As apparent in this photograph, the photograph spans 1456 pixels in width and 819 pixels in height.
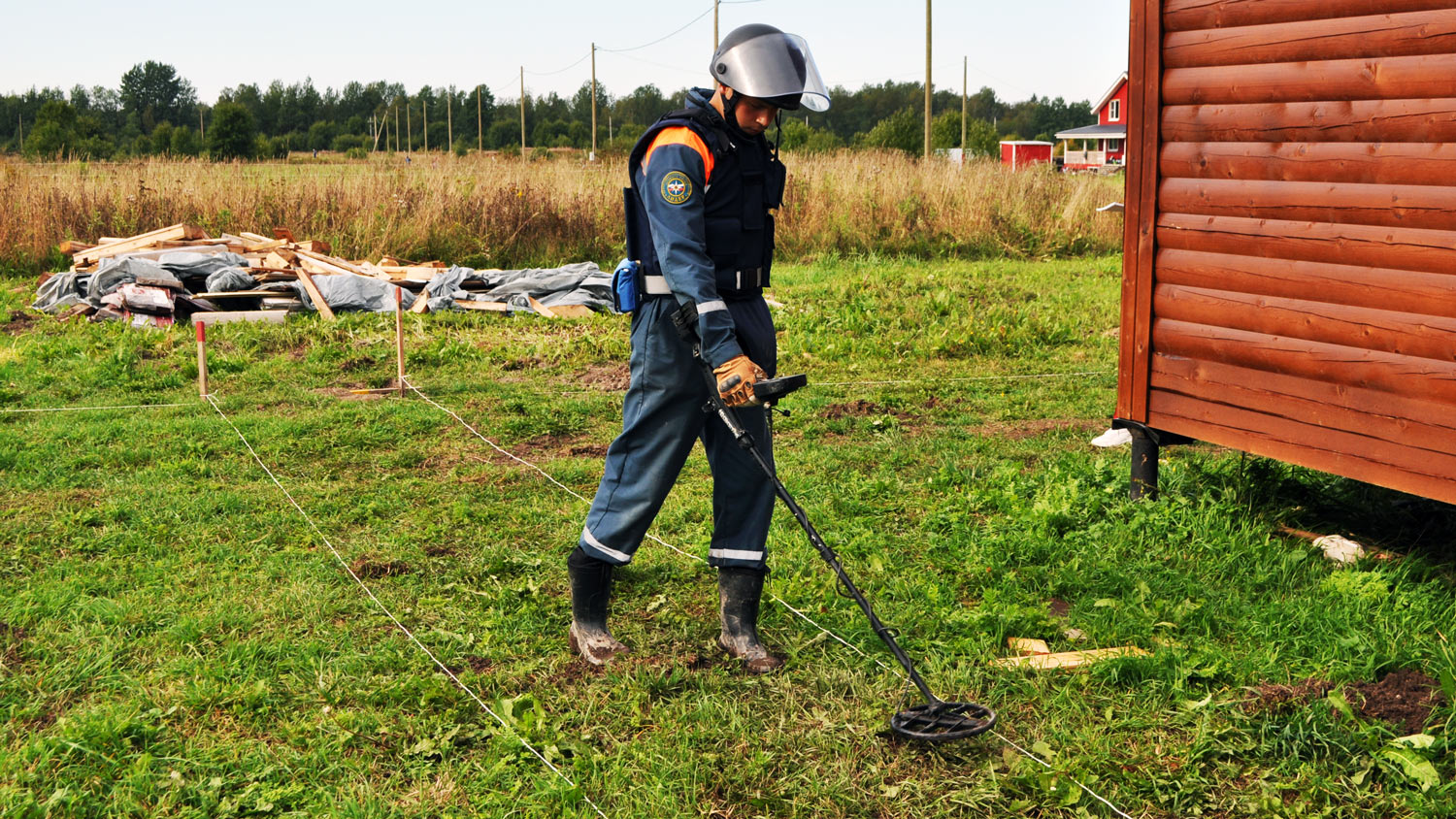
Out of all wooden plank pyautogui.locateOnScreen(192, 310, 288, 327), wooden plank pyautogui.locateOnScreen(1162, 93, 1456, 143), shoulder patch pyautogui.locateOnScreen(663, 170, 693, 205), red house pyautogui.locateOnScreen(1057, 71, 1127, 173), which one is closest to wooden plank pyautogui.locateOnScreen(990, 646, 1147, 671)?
shoulder patch pyautogui.locateOnScreen(663, 170, 693, 205)

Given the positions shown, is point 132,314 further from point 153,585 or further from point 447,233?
point 153,585

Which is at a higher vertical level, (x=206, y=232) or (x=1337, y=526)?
(x=206, y=232)

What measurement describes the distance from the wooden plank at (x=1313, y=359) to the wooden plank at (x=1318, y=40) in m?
1.19

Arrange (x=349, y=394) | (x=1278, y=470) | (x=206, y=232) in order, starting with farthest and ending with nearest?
(x=206, y=232) < (x=349, y=394) < (x=1278, y=470)

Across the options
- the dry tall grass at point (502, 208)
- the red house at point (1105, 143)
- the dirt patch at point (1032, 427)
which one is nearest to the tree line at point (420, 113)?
the red house at point (1105, 143)

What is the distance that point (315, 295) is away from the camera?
40.8ft

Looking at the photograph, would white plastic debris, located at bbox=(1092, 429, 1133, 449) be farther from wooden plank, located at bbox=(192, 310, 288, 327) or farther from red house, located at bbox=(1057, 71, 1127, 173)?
red house, located at bbox=(1057, 71, 1127, 173)

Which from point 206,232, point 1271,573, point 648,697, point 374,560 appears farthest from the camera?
A: point 206,232

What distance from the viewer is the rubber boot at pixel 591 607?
13.3 feet

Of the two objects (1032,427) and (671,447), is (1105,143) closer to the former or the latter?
(1032,427)

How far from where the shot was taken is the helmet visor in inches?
144

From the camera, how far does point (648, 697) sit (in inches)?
149

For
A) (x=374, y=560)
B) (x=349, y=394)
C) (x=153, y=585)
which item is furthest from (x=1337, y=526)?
(x=349, y=394)

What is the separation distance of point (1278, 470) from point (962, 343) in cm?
495
